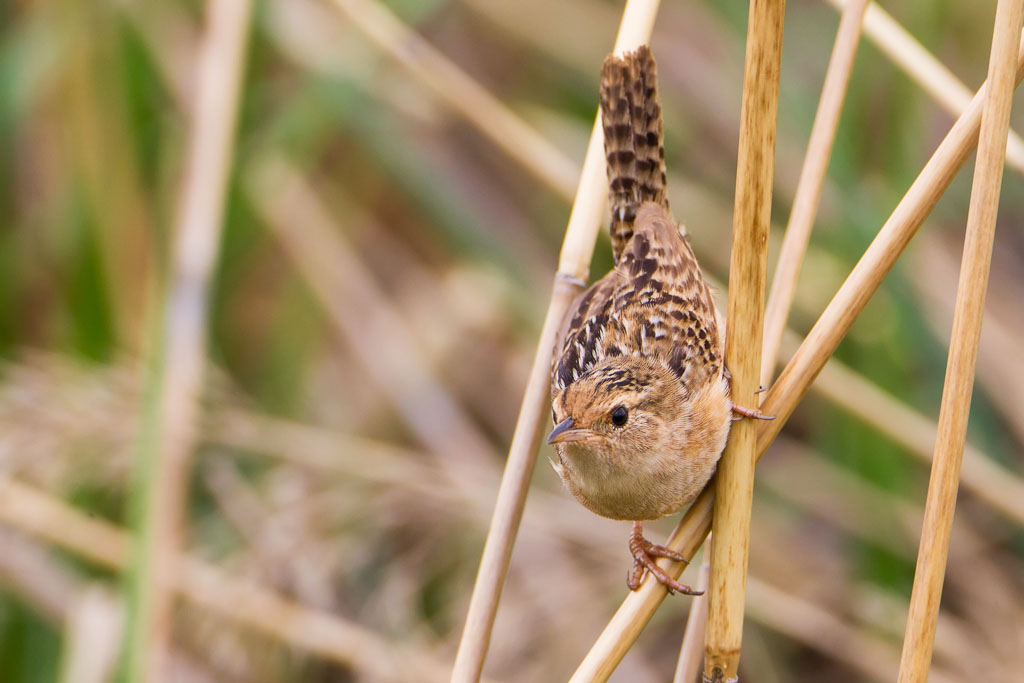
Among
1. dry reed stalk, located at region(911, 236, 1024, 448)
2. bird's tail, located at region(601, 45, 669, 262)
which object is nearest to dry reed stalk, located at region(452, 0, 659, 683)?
bird's tail, located at region(601, 45, 669, 262)

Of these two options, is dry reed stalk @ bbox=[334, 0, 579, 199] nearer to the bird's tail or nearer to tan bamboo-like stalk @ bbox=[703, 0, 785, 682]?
the bird's tail

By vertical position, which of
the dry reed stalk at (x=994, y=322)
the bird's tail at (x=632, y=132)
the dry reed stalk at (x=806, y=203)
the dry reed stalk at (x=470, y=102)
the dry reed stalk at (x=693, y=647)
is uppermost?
the dry reed stalk at (x=994, y=322)

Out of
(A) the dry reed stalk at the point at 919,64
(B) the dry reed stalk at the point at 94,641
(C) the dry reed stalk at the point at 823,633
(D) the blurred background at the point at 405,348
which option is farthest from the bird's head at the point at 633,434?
(B) the dry reed stalk at the point at 94,641

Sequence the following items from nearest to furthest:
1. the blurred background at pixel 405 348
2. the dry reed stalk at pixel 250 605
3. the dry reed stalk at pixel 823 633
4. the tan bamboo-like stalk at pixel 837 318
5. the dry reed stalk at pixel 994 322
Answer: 1. the tan bamboo-like stalk at pixel 837 318
2. the dry reed stalk at pixel 250 605
3. the blurred background at pixel 405 348
4. the dry reed stalk at pixel 823 633
5. the dry reed stalk at pixel 994 322

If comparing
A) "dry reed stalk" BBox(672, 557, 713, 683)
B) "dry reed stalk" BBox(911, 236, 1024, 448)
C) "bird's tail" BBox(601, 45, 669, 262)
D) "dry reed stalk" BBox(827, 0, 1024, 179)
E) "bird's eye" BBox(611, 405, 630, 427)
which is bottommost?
"dry reed stalk" BBox(672, 557, 713, 683)

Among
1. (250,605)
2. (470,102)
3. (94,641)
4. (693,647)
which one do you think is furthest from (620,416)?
(94,641)

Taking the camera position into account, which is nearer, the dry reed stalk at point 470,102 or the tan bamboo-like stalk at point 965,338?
the tan bamboo-like stalk at point 965,338

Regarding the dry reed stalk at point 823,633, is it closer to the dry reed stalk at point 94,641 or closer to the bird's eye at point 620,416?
the bird's eye at point 620,416
